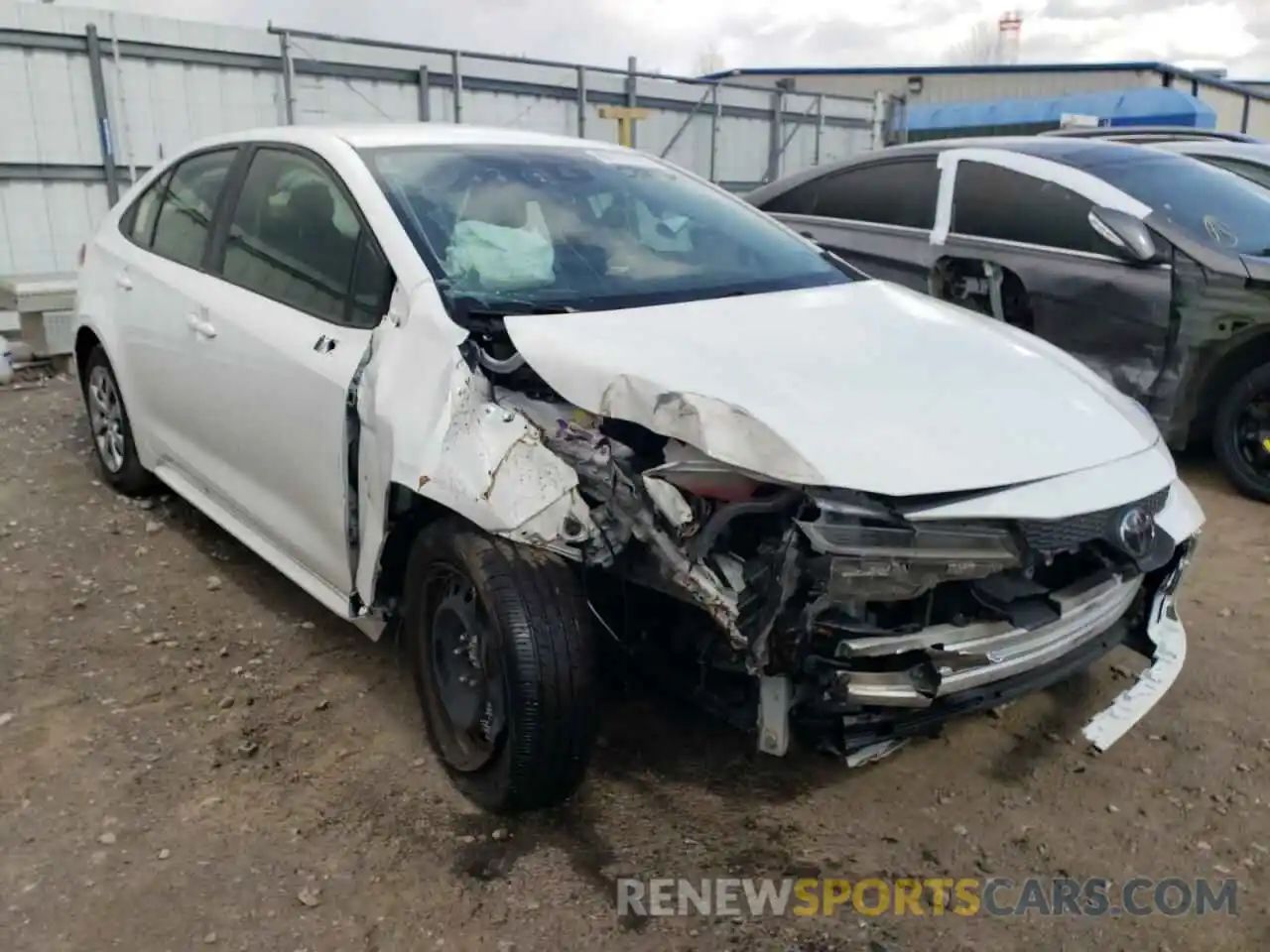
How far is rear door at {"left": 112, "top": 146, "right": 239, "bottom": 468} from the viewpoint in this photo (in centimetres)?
400

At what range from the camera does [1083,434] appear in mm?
2719

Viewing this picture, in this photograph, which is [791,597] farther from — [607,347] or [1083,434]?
[1083,434]

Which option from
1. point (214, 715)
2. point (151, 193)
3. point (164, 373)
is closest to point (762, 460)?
point (214, 715)

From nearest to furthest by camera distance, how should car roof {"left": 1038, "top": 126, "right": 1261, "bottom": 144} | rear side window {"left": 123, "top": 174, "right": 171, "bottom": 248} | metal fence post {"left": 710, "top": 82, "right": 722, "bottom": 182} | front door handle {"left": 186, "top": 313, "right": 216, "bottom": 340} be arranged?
front door handle {"left": 186, "top": 313, "right": 216, "bottom": 340} → rear side window {"left": 123, "top": 174, "right": 171, "bottom": 248} → car roof {"left": 1038, "top": 126, "right": 1261, "bottom": 144} → metal fence post {"left": 710, "top": 82, "right": 722, "bottom": 182}

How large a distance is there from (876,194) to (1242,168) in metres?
2.33

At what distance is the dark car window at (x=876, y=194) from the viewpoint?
6059 mm

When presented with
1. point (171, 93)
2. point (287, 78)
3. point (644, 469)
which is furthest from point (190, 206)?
point (287, 78)

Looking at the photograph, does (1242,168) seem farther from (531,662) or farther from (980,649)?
(531,662)

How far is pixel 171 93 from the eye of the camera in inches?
391

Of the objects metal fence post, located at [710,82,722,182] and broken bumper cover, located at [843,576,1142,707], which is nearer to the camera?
broken bumper cover, located at [843,576,1142,707]

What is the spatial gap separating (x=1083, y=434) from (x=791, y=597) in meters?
0.98

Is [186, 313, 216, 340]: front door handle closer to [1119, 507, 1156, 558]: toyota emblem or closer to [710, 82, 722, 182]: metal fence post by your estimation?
[1119, 507, 1156, 558]: toyota emblem

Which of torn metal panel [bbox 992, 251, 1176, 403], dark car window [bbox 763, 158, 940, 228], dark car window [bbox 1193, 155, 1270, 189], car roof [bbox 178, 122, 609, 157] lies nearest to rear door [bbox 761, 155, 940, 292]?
dark car window [bbox 763, 158, 940, 228]

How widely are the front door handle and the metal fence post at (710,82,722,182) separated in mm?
12971
